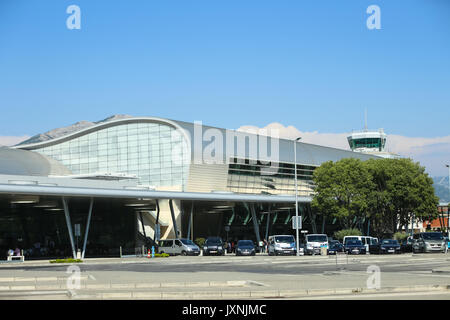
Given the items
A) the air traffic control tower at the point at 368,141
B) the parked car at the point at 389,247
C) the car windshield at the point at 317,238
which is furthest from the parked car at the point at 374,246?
the air traffic control tower at the point at 368,141

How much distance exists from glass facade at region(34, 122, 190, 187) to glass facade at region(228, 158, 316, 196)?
25.2 feet

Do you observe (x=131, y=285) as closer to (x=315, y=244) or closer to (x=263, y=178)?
(x=315, y=244)

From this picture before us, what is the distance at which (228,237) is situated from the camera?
88125 mm

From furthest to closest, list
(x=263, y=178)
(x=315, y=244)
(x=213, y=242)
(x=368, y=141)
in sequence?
(x=368, y=141)
(x=263, y=178)
(x=213, y=242)
(x=315, y=244)

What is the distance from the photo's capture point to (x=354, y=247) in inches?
2115

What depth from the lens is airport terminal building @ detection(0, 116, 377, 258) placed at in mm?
66625

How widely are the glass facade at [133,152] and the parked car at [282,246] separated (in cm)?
2492

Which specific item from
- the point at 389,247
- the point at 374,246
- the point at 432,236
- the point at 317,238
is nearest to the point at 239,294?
the point at 389,247

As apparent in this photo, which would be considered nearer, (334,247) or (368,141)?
(334,247)

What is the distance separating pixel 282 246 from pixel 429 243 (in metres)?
11.8

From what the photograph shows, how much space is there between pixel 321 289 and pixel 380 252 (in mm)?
37816

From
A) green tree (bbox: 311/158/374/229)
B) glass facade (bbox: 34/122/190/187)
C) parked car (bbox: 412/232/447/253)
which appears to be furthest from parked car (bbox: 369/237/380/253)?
glass facade (bbox: 34/122/190/187)

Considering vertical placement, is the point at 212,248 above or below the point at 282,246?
below
